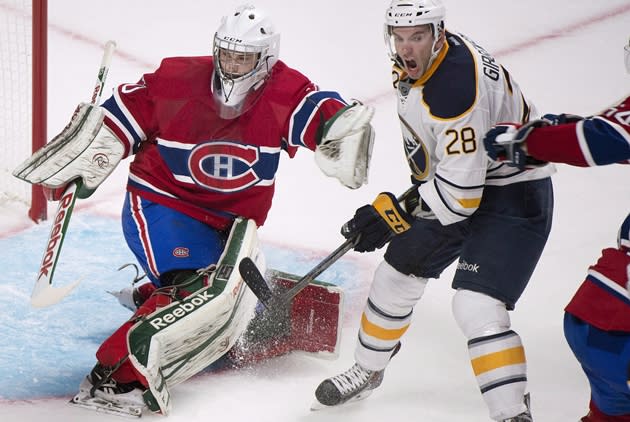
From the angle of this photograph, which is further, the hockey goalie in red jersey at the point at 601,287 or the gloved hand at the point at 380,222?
the gloved hand at the point at 380,222

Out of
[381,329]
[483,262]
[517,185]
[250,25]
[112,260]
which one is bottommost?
[112,260]

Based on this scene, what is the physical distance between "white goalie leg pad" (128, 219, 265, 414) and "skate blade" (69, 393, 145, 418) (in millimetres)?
46

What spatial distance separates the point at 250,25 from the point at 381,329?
92 cm

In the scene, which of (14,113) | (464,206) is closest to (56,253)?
(464,206)

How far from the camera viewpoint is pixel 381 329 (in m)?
2.84

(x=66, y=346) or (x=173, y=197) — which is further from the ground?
(x=173, y=197)

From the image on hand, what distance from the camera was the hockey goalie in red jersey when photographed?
2109 mm

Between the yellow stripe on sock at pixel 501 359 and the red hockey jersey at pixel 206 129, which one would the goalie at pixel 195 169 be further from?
the yellow stripe on sock at pixel 501 359

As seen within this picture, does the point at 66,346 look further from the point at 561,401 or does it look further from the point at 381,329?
the point at 561,401

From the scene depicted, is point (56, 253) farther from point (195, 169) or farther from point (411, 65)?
point (411, 65)

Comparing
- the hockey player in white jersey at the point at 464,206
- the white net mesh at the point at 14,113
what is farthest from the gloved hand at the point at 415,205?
the white net mesh at the point at 14,113

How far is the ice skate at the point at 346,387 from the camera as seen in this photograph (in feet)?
9.40

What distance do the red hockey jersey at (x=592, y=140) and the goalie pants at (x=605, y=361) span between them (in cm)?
35

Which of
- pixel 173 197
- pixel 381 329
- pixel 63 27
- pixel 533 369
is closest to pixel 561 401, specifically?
pixel 533 369
